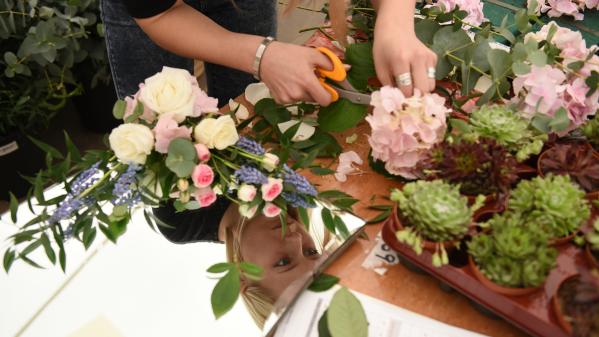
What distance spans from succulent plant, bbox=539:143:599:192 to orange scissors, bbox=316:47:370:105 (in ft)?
1.04

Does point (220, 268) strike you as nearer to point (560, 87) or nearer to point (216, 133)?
point (216, 133)

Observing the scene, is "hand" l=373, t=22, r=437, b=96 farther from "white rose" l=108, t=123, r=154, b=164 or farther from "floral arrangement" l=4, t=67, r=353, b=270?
"white rose" l=108, t=123, r=154, b=164

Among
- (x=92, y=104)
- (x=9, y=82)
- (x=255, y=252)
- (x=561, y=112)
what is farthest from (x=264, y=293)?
(x=92, y=104)

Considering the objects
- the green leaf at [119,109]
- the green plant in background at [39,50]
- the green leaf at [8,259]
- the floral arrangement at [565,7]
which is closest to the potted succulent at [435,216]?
the green leaf at [119,109]

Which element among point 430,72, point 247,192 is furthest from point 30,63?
point 430,72

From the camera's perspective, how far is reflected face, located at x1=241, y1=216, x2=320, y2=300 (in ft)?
2.31

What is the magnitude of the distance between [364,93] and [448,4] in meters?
0.39

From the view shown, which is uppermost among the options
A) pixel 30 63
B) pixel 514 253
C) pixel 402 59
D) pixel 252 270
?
pixel 402 59

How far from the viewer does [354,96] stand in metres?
0.85

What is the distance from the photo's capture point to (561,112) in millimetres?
724

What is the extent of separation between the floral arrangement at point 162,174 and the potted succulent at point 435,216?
173 millimetres

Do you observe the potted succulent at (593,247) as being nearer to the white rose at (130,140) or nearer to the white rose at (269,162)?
the white rose at (269,162)

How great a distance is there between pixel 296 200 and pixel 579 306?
1.32 feet

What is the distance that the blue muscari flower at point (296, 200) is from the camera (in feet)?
2.41
